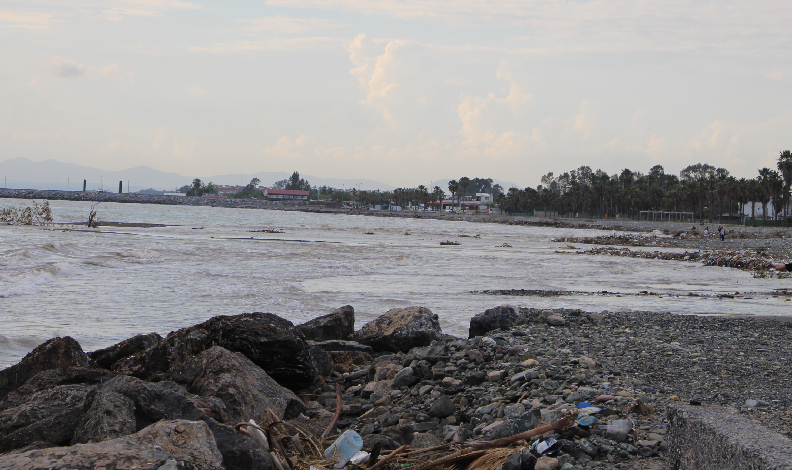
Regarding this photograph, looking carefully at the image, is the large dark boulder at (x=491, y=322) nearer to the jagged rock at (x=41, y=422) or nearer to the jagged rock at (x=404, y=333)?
the jagged rock at (x=404, y=333)

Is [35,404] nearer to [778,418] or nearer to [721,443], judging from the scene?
[721,443]

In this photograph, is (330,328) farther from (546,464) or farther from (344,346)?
(546,464)


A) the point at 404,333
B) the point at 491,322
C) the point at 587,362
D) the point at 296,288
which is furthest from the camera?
the point at 296,288

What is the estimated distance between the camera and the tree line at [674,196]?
91.6 meters

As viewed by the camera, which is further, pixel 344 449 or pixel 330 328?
pixel 330 328

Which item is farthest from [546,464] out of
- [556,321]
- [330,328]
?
[556,321]

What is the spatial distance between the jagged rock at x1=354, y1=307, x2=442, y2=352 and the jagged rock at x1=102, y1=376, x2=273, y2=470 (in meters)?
5.02

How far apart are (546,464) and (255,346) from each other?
3897 millimetres

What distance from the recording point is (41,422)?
4.46 m

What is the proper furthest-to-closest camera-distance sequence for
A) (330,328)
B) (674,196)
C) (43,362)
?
(674,196) → (330,328) → (43,362)

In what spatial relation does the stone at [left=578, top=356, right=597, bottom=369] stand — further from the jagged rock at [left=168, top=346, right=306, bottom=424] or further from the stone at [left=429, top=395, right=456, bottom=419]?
the jagged rock at [left=168, top=346, right=306, bottom=424]

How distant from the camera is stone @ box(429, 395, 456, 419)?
235 inches

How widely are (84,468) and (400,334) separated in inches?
267

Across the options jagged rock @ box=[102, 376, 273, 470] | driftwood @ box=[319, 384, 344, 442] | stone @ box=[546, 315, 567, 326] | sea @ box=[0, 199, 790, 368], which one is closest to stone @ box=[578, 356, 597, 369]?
driftwood @ box=[319, 384, 344, 442]
